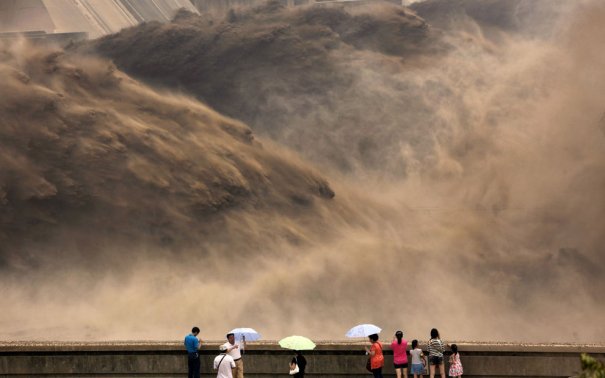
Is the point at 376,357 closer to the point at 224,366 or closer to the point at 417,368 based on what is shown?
the point at 417,368

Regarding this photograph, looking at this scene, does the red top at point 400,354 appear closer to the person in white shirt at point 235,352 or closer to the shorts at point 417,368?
the shorts at point 417,368

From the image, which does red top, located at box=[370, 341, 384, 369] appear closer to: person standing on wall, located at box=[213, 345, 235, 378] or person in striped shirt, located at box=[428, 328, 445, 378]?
person in striped shirt, located at box=[428, 328, 445, 378]

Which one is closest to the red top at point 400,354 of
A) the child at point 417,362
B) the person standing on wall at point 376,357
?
the child at point 417,362

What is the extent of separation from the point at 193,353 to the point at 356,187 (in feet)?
129

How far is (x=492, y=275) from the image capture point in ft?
152

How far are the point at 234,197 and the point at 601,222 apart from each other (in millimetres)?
17471

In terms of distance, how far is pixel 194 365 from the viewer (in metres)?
16.8

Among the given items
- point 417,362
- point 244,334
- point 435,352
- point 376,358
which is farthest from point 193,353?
point 435,352

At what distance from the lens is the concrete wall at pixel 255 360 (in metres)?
16.8

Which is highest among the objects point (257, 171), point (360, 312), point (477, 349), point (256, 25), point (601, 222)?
point (256, 25)

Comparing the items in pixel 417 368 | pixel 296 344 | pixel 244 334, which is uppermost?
pixel 244 334

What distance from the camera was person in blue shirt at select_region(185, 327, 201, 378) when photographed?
16.6 m

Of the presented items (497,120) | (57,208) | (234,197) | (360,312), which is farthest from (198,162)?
(497,120)

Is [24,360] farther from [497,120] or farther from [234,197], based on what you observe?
[497,120]
